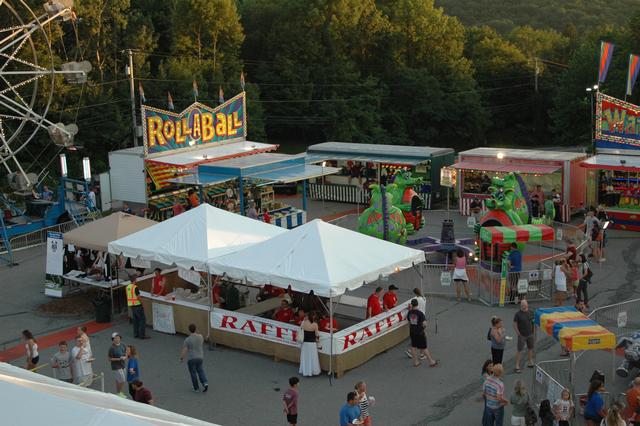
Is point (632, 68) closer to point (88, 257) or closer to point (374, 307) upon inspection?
point (374, 307)

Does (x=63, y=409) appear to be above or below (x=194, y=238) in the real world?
above

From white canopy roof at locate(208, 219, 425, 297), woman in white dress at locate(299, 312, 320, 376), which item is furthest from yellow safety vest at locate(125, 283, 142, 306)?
woman in white dress at locate(299, 312, 320, 376)

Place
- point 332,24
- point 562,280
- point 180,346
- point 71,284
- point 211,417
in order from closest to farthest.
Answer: point 211,417, point 180,346, point 562,280, point 71,284, point 332,24

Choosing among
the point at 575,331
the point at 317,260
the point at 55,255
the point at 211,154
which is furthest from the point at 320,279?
the point at 211,154

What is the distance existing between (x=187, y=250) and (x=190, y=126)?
15007mm

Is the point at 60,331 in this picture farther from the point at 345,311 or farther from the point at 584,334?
the point at 584,334

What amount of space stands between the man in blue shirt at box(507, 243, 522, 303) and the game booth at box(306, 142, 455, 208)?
38.2 ft

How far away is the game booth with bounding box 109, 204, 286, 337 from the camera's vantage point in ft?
63.2

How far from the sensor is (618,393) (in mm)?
15672

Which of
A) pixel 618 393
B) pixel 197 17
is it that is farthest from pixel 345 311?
pixel 197 17

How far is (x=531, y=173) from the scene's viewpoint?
1226 inches

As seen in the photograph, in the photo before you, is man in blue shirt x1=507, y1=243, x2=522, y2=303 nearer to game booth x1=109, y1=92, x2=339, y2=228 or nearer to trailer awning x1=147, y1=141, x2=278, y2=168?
game booth x1=109, y1=92, x2=339, y2=228

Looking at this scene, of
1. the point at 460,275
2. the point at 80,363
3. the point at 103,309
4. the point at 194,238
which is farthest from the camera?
the point at 460,275

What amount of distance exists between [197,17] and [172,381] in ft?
134
